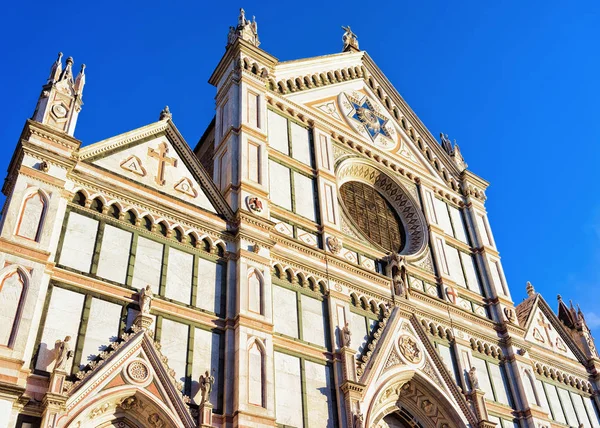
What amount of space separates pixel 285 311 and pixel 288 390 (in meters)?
2.20

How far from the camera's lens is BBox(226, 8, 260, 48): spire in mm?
22641

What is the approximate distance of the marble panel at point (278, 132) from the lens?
21.1 m

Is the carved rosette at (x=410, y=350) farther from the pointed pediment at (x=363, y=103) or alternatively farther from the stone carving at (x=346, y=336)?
→ the pointed pediment at (x=363, y=103)

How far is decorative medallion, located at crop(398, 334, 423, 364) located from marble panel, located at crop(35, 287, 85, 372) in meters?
9.30

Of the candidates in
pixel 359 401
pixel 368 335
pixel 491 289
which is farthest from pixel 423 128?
pixel 359 401

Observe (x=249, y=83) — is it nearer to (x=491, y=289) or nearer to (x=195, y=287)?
(x=195, y=287)

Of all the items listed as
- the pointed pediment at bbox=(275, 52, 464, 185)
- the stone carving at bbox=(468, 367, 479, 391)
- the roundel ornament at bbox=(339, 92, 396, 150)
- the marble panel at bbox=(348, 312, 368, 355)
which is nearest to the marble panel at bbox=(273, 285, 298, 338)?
the marble panel at bbox=(348, 312, 368, 355)

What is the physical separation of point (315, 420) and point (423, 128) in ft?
51.4

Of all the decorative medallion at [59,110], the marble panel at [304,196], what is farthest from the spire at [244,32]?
the decorative medallion at [59,110]

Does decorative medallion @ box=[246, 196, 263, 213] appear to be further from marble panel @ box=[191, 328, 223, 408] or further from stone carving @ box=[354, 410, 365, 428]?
stone carving @ box=[354, 410, 365, 428]

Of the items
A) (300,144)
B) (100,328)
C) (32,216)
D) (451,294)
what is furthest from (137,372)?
(451,294)

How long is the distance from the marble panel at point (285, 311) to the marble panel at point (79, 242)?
4.88m

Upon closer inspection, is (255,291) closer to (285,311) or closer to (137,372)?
(285,311)

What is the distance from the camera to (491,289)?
24.0m
